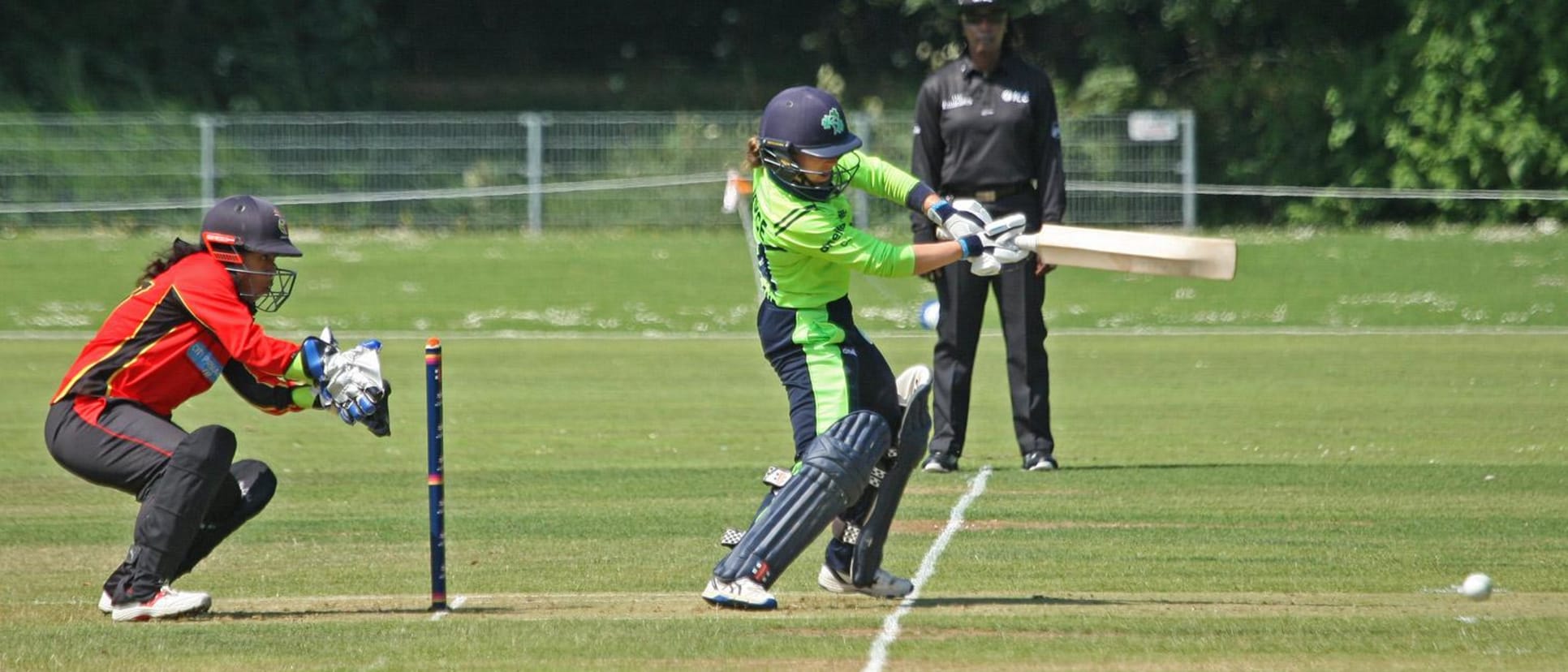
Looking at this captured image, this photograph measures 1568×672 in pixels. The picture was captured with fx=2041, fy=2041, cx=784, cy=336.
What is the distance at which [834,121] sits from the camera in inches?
271

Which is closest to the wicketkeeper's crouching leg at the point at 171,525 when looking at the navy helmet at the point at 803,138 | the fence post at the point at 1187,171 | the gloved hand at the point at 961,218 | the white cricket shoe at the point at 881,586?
the navy helmet at the point at 803,138

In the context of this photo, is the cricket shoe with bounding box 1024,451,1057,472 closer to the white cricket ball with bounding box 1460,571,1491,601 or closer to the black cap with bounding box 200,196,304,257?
the white cricket ball with bounding box 1460,571,1491,601

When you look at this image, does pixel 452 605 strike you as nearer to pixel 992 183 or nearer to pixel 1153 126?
pixel 992 183

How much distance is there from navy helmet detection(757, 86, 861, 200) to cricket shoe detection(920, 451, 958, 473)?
3697 millimetres

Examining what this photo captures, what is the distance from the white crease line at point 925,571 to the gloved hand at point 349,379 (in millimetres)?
1783

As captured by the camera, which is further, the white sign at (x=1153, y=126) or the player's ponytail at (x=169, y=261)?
the white sign at (x=1153, y=126)

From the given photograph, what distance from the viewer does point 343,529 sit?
9.02 meters

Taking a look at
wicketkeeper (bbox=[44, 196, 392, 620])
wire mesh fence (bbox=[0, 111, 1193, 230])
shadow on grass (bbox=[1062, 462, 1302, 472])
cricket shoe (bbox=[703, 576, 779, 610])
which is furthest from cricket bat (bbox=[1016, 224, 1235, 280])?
wire mesh fence (bbox=[0, 111, 1193, 230])

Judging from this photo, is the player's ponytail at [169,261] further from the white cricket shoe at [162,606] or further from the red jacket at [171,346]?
the white cricket shoe at [162,606]

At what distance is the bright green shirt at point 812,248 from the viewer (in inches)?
266

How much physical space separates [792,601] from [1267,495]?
132 inches

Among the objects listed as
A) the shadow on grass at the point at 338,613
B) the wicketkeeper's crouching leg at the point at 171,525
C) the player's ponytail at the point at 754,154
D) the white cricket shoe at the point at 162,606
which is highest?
the player's ponytail at the point at 754,154

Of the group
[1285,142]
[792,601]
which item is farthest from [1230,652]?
[1285,142]

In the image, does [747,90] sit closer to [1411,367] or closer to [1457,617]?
[1411,367]
